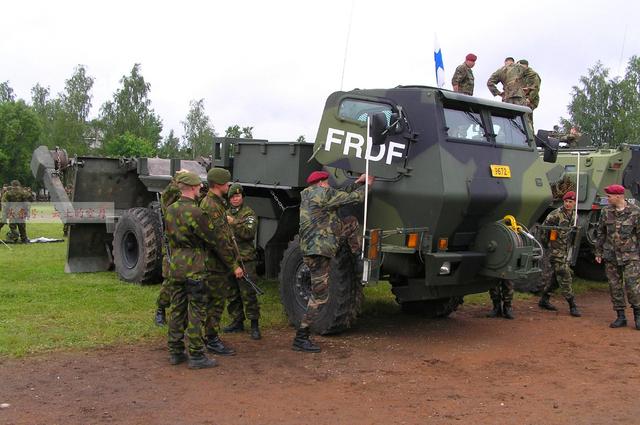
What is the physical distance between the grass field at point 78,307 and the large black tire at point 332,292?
52cm

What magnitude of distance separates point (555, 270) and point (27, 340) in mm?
6081

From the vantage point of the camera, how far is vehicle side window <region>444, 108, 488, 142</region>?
21.4ft

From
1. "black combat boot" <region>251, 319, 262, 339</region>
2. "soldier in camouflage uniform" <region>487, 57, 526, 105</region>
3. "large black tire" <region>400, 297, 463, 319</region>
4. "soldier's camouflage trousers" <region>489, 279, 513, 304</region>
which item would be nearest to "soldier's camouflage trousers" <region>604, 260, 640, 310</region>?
"soldier's camouflage trousers" <region>489, 279, 513, 304</region>

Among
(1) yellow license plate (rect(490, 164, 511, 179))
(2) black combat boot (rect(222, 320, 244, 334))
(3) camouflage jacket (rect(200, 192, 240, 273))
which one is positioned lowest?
(2) black combat boot (rect(222, 320, 244, 334))

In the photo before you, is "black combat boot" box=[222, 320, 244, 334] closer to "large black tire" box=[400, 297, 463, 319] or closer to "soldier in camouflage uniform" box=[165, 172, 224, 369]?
"soldier in camouflage uniform" box=[165, 172, 224, 369]

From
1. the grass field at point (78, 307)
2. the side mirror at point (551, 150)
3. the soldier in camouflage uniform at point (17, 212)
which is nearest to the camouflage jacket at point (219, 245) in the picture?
the grass field at point (78, 307)

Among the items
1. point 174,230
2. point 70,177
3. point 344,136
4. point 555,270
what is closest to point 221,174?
point 174,230

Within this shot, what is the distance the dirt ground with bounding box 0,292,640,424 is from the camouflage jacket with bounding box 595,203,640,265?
106cm

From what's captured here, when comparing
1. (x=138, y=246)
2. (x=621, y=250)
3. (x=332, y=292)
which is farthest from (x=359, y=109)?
(x=138, y=246)

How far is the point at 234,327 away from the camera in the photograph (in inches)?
274

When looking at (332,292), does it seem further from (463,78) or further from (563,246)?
(463,78)

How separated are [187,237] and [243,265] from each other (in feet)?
4.49

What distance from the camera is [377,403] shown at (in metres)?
4.76

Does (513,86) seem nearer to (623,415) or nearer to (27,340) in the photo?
(623,415)
